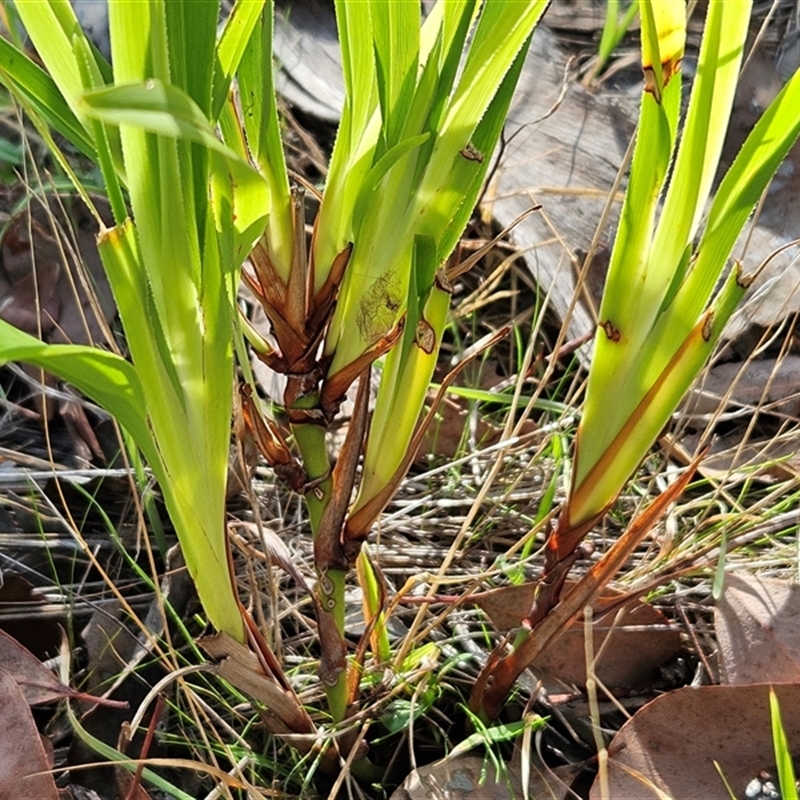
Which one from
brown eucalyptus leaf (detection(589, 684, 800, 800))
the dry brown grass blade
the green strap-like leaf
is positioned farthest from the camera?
brown eucalyptus leaf (detection(589, 684, 800, 800))

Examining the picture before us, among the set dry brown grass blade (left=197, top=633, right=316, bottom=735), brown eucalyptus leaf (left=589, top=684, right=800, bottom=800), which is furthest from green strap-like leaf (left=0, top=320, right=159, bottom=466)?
brown eucalyptus leaf (left=589, top=684, right=800, bottom=800)

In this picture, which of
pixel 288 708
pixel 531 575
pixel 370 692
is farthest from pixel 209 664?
pixel 531 575

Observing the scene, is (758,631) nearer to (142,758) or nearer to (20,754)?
(142,758)

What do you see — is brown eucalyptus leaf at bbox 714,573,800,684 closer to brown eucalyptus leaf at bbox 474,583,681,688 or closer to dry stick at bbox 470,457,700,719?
brown eucalyptus leaf at bbox 474,583,681,688

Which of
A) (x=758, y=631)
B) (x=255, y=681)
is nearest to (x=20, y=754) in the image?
(x=255, y=681)

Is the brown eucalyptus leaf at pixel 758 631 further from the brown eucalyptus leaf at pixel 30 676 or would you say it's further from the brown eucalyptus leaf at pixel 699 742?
the brown eucalyptus leaf at pixel 30 676

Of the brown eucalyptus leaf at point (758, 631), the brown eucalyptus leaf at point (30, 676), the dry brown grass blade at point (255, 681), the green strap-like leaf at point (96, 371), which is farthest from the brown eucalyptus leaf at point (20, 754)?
the brown eucalyptus leaf at point (758, 631)
